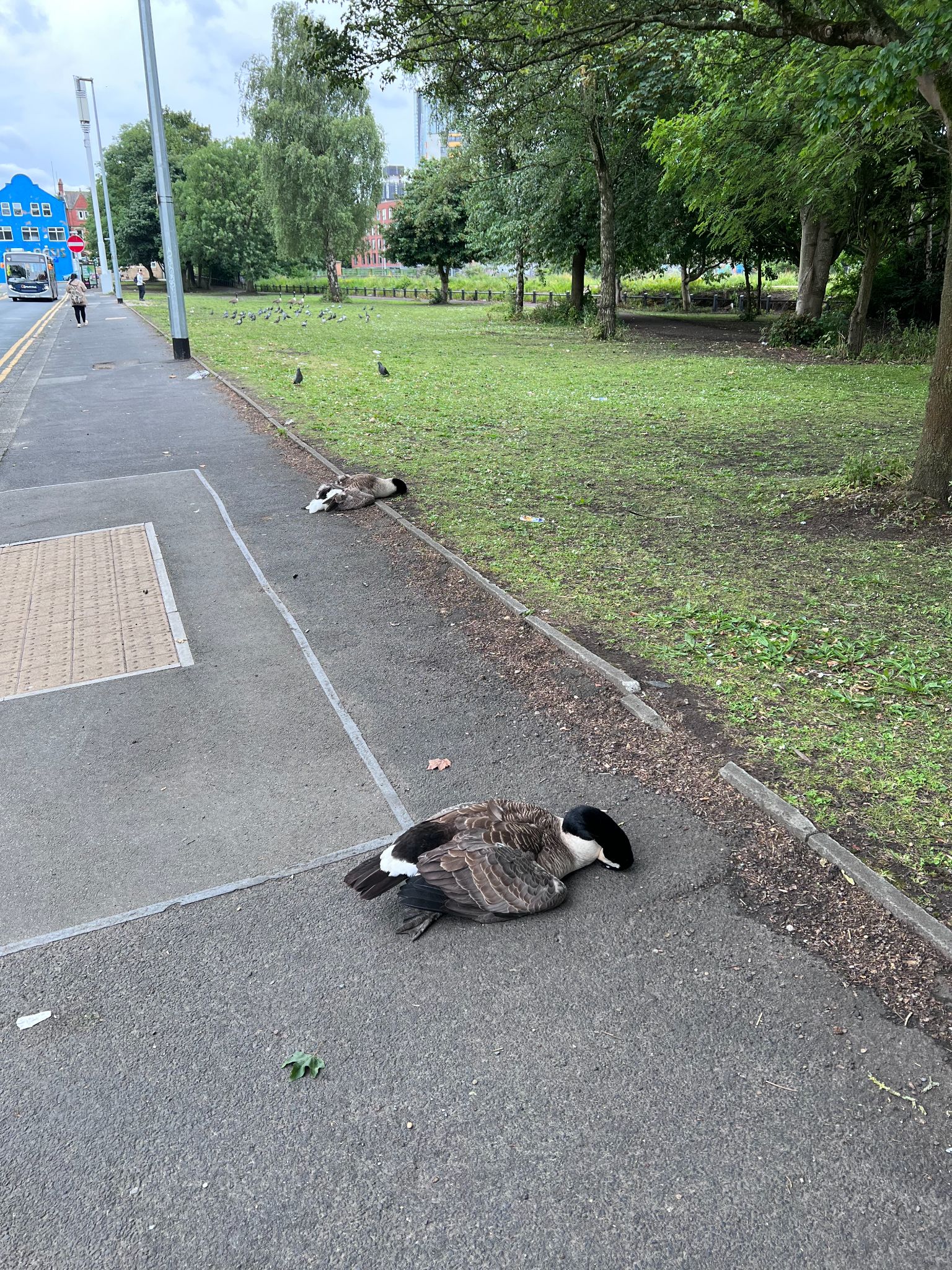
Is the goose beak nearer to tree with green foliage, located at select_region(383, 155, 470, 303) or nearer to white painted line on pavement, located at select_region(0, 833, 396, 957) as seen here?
white painted line on pavement, located at select_region(0, 833, 396, 957)

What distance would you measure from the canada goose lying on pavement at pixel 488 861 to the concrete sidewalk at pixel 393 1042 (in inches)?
4.5

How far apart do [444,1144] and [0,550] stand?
27.2 ft

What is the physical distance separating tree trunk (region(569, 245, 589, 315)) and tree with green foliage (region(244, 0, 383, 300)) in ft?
60.8

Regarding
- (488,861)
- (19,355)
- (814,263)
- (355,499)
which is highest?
(814,263)

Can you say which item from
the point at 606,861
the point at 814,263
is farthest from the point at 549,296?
the point at 606,861

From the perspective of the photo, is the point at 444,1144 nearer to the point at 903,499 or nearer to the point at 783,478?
the point at 903,499

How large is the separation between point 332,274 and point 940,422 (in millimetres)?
53814

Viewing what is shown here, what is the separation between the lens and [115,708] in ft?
19.2

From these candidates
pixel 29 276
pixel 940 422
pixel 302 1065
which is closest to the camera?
pixel 302 1065

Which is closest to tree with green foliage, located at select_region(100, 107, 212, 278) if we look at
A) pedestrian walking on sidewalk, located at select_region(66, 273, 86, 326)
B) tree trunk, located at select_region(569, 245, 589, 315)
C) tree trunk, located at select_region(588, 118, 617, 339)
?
pedestrian walking on sidewalk, located at select_region(66, 273, 86, 326)

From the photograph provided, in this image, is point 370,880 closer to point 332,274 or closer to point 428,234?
point 332,274

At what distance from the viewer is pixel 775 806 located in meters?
4.46

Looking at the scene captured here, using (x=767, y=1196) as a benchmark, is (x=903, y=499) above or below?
above

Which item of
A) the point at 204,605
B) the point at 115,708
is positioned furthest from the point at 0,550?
the point at 115,708
